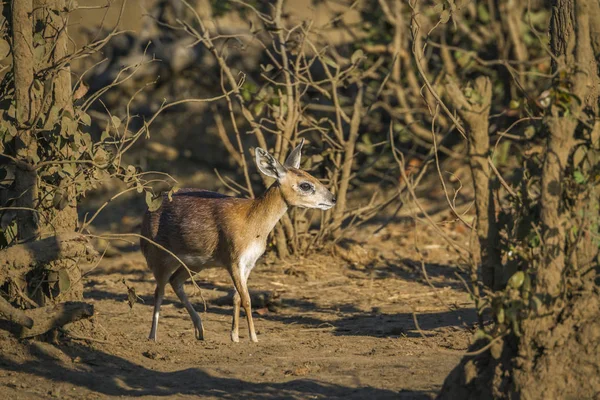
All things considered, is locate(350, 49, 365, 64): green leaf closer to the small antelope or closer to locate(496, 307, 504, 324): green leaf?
the small antelope

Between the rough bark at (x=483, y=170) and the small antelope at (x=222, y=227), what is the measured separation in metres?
3.58

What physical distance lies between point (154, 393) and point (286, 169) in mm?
3459

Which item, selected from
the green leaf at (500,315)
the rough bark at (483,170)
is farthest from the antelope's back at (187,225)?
the green leaf at (500,315)

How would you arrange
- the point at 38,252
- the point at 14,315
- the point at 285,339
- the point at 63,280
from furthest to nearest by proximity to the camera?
the point at 285,339
the point at 63,280
the point at 38,252
the point at 14,315

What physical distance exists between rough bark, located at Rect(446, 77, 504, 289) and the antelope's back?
397 centimetres

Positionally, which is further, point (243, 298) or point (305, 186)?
point (305, 186)

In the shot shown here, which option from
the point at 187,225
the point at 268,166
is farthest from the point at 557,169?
the point at 187,225

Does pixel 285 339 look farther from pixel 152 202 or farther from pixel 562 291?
pixel 562 291

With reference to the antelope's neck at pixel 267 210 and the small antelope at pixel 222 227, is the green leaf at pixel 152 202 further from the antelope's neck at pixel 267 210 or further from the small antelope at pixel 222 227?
the antelope's neck at pixel 267 210

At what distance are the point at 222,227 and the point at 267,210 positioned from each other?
44 cm

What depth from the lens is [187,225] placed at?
27.7 feet

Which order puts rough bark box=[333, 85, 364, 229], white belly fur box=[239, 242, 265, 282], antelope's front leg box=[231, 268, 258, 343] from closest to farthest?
antelope's front leg box=[231, 268, 258, 343] < white belly fur box=[239, 242, 265, 282] < rough bark box=[333, 85, 364, 229]

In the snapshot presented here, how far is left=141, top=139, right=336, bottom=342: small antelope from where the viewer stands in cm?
826

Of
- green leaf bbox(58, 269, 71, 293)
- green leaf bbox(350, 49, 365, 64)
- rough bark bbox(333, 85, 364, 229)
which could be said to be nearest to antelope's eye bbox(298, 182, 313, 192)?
green leaf bbox(350, 49, 365, 64)
